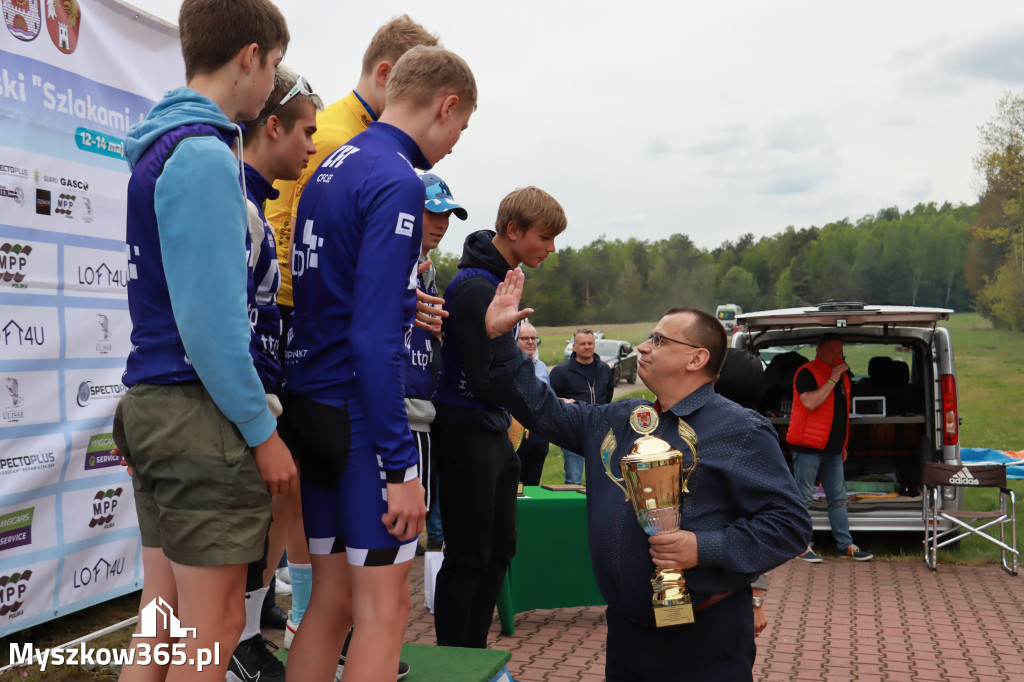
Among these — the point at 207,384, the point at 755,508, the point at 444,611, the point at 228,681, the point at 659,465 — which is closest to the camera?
the point at 207,384

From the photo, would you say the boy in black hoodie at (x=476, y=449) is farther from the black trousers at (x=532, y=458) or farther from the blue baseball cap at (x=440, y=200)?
the black trousers at (x=532, y=458)

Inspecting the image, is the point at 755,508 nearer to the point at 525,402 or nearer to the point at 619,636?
the point at 619,636

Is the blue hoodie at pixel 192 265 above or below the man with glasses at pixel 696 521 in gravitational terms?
above

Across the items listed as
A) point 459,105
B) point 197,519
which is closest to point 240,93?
point 459,105

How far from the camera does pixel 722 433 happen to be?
2.66m

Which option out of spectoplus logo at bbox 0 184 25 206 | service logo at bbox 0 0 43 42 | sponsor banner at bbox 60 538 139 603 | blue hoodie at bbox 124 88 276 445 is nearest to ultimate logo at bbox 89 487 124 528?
sponsor banner at bbox 60 538 139 603

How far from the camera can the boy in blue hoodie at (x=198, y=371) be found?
193 cm

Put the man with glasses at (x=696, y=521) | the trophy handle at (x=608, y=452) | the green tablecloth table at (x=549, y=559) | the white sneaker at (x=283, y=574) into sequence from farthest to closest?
the white sneaker at (x=283, y=574)
the green tablecloth table at (x=549, y=559)
the trophy handle at (x=608, y=452)
the man with glasses at (x=696, y=521)

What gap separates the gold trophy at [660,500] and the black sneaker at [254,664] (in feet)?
4.20

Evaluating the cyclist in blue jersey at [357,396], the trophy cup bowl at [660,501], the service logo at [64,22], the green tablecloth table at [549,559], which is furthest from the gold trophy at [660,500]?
the service logo at [64,22]

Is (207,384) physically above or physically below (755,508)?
above

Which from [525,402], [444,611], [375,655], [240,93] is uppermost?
[240,93]

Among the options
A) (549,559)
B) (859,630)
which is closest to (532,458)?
(549,559)

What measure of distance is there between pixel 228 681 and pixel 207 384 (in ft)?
4.50
